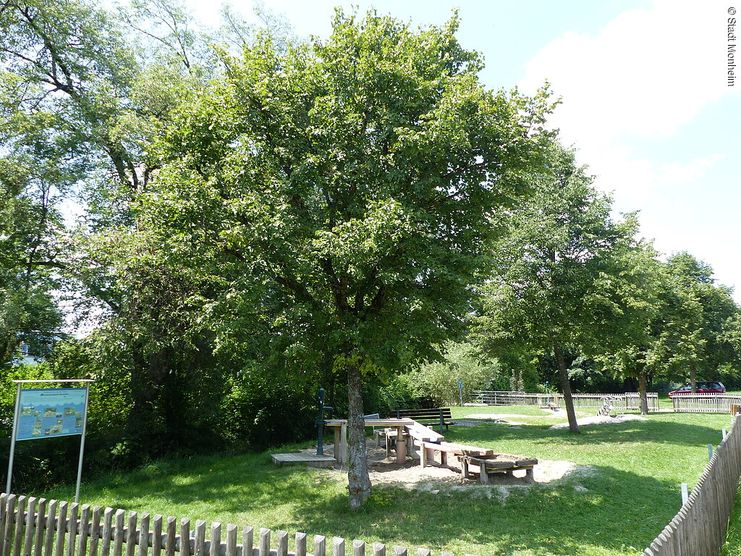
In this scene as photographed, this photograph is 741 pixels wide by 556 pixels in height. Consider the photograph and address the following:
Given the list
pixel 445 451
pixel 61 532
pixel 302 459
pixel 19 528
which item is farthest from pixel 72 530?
pixel 302 459

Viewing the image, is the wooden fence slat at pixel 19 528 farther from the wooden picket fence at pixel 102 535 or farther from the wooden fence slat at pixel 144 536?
the wooden fence slat at pixel 144 536

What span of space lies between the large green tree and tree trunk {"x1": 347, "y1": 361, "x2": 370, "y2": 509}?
3 centimetres

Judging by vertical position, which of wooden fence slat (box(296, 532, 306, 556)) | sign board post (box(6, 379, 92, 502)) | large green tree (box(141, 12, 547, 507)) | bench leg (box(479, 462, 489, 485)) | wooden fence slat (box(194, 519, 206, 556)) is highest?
large green tree (box(141, 12, 547, 507))

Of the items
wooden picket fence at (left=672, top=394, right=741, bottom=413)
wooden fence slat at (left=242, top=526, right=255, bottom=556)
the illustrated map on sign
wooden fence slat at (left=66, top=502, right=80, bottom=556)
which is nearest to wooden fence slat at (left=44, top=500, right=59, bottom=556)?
wooden fence slat at (left=66, top=502, right=80, bottom=556)

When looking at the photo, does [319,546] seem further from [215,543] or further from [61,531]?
[61,531]

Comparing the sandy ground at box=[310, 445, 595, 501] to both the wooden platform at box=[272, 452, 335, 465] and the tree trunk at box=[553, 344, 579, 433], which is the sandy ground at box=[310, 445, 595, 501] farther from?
the tree trunk at box=[553, 344, 579, 433]

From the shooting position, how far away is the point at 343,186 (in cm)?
906

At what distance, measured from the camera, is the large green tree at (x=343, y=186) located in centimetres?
846

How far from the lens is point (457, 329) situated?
9438 millimetres

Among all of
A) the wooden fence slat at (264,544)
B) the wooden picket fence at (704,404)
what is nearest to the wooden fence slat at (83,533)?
the wooden fence slat at (264,544)

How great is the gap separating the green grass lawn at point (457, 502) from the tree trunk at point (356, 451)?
0.26 metres

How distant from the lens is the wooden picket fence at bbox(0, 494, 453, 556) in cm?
427

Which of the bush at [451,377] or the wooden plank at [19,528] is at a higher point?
the bush at [451,377]

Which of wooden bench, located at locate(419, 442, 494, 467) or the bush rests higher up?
the bush
